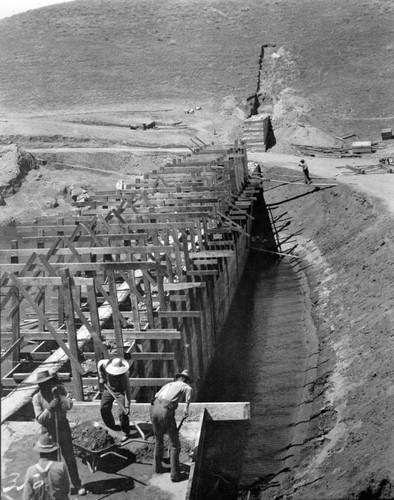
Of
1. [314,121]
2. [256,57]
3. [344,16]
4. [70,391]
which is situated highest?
[344,16]

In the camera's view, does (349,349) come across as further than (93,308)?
Yes

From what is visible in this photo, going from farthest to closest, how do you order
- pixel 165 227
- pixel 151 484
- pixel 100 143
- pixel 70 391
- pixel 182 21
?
pixel 182 21, pixel 100 143, pixel 165 227, pixel 70 391, pixel 151 484

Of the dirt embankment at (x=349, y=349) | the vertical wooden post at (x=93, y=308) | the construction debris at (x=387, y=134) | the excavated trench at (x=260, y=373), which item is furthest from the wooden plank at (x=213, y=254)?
the construction debris at (x=387, y=134)

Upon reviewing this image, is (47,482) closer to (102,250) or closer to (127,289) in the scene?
(102,250)

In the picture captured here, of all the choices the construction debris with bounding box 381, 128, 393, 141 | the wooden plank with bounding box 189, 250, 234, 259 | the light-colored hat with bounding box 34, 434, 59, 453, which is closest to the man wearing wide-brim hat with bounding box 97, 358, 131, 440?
the light-colored hat with bounding box 34, 434, 59, 453

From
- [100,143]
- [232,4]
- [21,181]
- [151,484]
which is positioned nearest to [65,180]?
[21,181]

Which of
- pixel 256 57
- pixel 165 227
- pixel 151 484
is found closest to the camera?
pixel 151 484

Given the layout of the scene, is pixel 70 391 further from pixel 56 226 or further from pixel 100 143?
pixel 100 143

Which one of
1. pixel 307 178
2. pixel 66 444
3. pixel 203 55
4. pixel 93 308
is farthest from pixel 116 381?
pixel 203 55
